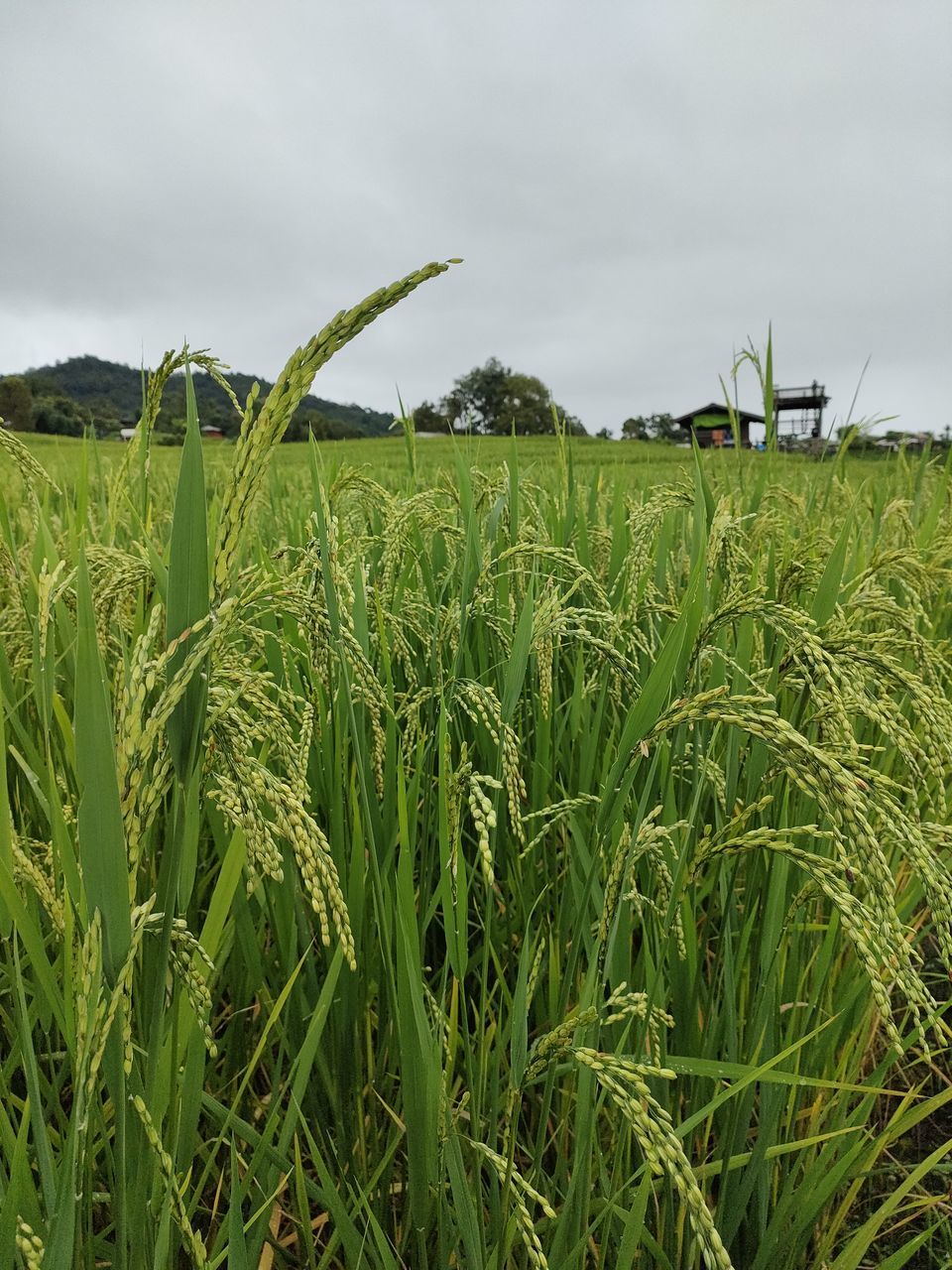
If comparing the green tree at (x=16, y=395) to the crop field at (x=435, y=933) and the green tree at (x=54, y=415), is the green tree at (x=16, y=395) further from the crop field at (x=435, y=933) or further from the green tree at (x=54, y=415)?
the crop field at (x=435, y=933)

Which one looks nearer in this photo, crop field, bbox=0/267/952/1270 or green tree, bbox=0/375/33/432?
crop field, bbox=0/267/952/1270

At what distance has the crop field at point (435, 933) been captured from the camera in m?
0.61

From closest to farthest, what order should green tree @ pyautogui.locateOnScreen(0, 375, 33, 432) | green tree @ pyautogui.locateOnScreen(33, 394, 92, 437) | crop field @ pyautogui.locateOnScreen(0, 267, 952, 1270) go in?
crop field @ pyautogui.locateOnScreen(0, 267, 952, 1270), green tree @ pyautogui.locateOnScreen(33, 394, 92, 437), green tree @ pyautogui.locateOnScreen(0, 375, 33, 432)

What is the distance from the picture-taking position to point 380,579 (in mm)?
1570

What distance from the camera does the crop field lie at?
609 mm

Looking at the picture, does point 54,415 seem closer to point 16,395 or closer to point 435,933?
point 16,395

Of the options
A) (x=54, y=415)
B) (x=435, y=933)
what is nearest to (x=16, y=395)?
(x=54, y=415)

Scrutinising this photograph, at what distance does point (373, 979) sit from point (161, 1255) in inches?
20.7

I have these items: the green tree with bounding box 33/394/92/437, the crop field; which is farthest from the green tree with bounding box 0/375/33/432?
the crop field

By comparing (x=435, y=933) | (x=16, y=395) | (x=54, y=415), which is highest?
(x=16, y=395)

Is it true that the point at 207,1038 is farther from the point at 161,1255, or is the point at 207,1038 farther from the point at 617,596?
the point at 617,596

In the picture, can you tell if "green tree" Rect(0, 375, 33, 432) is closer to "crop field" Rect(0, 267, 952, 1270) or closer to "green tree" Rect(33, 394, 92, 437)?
"green tree" Rect(33, 394, 92, 437)

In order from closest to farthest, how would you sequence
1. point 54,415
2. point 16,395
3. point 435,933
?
point 435,933
point 54,415
point 16,395

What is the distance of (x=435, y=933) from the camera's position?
5.30ft
